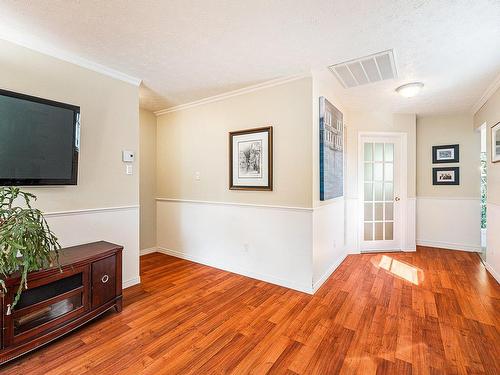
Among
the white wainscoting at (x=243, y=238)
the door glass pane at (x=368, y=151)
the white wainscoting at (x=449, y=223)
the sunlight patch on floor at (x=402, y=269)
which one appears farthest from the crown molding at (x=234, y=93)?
the white wainscoting at (x=449, y=223)

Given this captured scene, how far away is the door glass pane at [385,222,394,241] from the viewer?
4332mm

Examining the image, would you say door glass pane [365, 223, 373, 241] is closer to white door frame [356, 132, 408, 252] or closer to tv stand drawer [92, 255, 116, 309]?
white door frame [356, 132, 408, 252]

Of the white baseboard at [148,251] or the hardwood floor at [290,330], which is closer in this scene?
the hardwood floor at [290,330]

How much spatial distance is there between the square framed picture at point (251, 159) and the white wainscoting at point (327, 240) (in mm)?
743

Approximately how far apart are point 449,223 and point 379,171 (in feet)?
5.25

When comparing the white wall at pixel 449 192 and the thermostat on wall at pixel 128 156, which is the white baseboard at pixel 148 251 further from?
the white wall at pixel 449 192

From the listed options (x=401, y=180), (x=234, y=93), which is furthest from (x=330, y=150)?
(x=401, y=180)

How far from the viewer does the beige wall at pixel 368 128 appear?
13.9 feet

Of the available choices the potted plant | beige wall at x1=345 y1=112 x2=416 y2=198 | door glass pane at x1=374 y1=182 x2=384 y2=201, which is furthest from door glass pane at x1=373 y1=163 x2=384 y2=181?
the potted plant

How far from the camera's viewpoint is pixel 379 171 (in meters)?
4.33

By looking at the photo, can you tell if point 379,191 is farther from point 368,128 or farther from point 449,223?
point 449,223

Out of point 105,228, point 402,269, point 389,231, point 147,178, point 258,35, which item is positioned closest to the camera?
point 258,35

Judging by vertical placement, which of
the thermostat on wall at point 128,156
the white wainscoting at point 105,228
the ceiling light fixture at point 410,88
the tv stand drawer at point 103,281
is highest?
the ceiling light fixture at point 410,88

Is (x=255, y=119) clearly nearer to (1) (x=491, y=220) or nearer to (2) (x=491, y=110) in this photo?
(2) (x=491, y=110)
